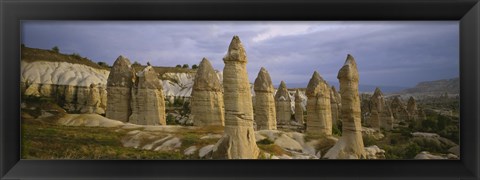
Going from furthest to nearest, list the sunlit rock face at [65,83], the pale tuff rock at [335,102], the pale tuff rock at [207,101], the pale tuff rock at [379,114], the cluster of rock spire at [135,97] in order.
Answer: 1. the pale tuff rock at [335,102]
2. the pale tuff rock at [207,101]
3. the cluster of rock spire at [135,97]
4. the pale tuff rock at [379,114]
5. the sunlit rock face at [65,83]

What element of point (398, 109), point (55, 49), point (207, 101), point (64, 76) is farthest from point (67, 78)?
point (398, 109)

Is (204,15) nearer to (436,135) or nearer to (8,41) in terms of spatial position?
(8,41)

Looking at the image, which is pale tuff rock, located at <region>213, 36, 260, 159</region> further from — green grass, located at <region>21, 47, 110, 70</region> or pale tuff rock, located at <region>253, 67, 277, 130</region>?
pale tuff rock, located at <region>253, 67, 277, 130</region>

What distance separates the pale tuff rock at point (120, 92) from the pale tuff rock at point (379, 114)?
368cm

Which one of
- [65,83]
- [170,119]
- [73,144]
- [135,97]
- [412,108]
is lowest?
[73,144]

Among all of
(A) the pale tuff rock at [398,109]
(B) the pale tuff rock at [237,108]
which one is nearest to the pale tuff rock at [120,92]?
(B) the pale tuff rock at [237,108]

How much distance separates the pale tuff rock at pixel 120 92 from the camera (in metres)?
6.13

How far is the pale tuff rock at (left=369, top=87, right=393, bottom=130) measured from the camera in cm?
576

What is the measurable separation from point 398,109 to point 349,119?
1048mm

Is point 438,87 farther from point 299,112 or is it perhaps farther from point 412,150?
point 299,112

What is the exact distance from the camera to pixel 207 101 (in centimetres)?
808

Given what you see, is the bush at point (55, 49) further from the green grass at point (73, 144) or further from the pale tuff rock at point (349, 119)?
the pale tuff rock at point (349, 119)

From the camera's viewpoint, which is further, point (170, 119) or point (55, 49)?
point (170, 119)

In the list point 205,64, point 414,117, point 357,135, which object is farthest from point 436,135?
point 205,64
